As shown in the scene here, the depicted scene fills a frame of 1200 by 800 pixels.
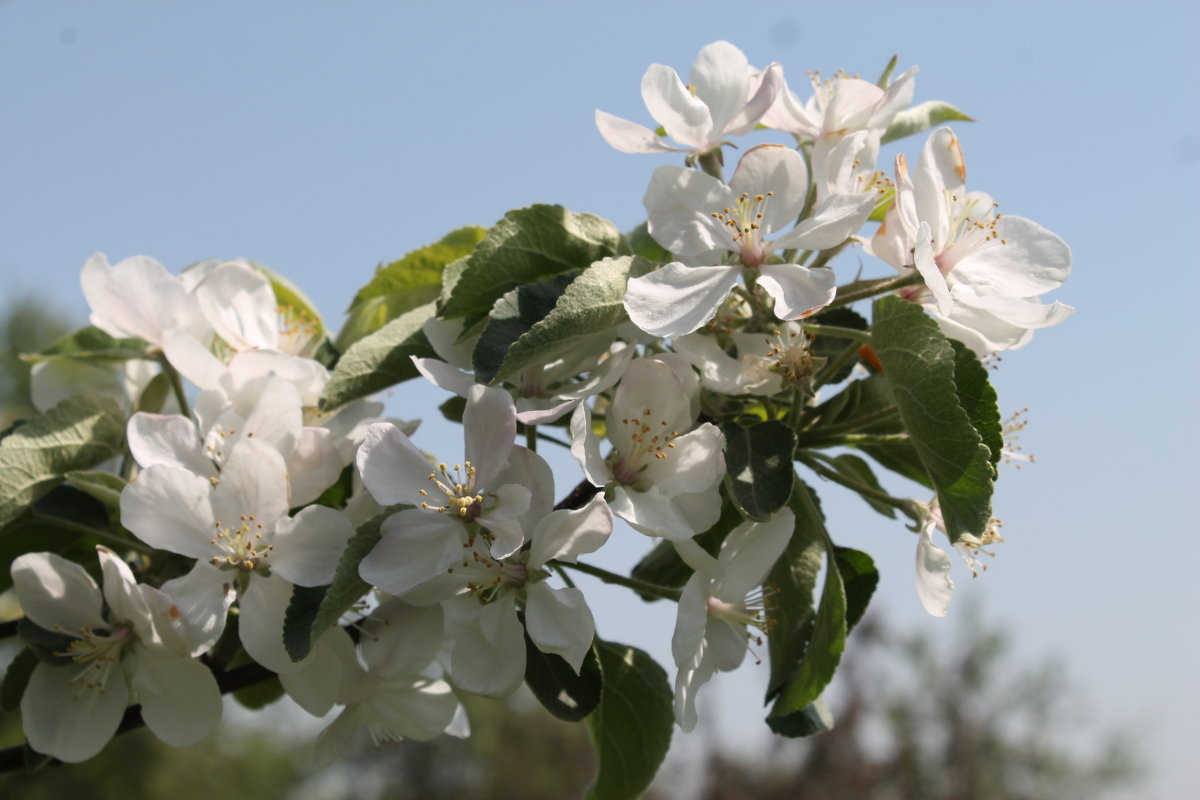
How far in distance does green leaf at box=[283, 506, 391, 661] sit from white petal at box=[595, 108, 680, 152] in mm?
528

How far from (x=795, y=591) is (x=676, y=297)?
356 millimetres

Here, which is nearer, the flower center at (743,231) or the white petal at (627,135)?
the flower center at (743,231)

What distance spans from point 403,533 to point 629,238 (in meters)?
0.55


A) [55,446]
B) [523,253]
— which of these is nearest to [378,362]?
[523,253]

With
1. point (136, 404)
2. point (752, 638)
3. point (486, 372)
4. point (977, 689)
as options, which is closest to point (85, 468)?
point (136, 404)

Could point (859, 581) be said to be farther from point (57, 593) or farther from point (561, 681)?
point (57, 593)

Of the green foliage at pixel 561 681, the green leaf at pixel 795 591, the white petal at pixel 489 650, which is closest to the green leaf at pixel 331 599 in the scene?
the white petal at pixel 489 650

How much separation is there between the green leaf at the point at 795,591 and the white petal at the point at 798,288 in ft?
0.70

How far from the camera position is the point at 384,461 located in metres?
1.08

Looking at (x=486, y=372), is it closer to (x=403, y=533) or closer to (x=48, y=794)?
(x=403, y=533)

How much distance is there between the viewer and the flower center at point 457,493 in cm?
106

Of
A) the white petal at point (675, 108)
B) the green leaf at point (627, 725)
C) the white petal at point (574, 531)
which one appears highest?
the white petal at point (675, 108)

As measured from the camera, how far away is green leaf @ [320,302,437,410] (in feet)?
3.99

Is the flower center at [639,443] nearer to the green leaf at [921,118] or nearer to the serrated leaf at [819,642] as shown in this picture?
the serrated leaf at [819,642]
